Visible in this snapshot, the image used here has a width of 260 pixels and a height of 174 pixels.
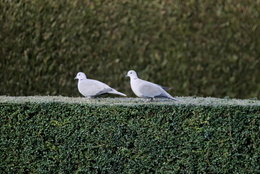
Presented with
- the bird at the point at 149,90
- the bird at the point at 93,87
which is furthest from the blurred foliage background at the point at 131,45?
the bird at the point at 149,90

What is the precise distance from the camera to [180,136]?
5.44 m

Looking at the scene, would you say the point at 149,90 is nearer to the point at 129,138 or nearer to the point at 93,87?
the point at 129,138

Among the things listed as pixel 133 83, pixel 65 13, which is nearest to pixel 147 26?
pixel 65 13

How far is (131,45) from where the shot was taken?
7277mm

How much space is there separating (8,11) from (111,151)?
290 centimetres

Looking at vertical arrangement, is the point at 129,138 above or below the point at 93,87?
below

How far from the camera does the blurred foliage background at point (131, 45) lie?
7.05 metres

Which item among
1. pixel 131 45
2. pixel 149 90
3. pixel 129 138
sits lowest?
pixel 129 138

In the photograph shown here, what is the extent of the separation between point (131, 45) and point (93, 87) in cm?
149

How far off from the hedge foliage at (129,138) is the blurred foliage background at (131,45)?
5.36 ft

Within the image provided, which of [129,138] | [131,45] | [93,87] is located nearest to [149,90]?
[129,138]

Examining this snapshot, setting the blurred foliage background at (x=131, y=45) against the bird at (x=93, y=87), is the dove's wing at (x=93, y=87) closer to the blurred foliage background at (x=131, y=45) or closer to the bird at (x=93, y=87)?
the bird at (x=93, y=87)

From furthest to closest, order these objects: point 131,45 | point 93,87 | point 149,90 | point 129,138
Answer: point 131,45
point 93,87
point 149,90
point 129,138

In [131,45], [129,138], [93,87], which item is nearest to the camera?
[129,138]
